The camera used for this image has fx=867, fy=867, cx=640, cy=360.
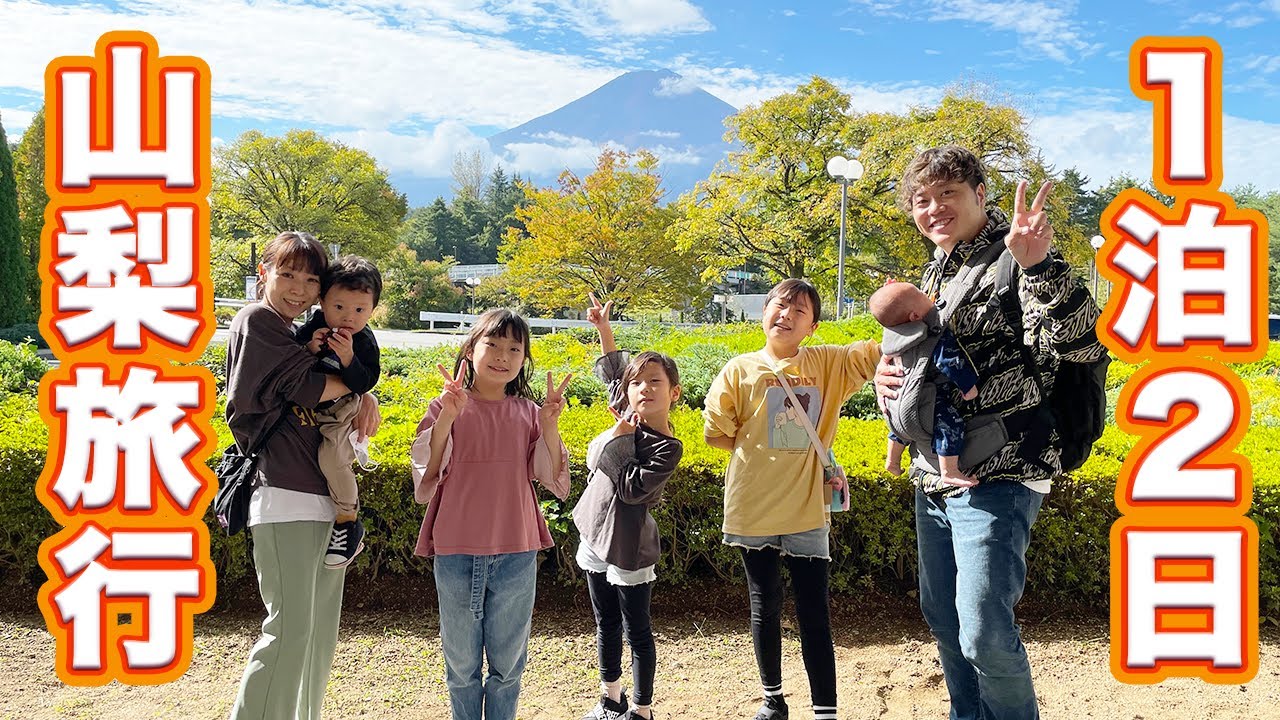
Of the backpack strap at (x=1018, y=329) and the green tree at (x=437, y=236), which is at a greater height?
the green tree at (x=437, y=236)

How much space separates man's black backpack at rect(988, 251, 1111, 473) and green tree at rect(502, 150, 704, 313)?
1013 inches

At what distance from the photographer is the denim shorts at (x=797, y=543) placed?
289 cm

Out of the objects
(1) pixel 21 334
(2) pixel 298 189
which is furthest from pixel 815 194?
(2) pixel 298 189

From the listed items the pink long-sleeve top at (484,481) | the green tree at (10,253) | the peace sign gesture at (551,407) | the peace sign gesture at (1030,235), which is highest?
the green tree at (10,253)

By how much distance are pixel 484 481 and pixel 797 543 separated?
106cm

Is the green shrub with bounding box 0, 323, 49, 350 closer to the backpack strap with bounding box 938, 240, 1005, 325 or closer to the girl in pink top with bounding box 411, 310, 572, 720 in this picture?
the girl in pink top with bounding box 411, 310, 572, 720

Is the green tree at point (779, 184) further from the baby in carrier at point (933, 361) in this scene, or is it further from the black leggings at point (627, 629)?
the baby in carrier at point (933, 361)

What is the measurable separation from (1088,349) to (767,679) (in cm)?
161

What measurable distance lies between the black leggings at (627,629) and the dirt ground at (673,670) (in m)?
0.32

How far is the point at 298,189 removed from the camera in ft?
129

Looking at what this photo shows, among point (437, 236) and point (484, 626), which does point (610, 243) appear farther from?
point (437, 236)

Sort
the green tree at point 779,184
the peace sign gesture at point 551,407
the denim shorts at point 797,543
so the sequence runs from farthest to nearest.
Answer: the green tree at point 779,184, the denim shorts at point 797,543, the peace sign gesture at point 551,407

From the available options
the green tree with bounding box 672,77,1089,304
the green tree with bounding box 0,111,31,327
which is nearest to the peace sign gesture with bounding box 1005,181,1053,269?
the green tree with bounding box 672,77,1089,304

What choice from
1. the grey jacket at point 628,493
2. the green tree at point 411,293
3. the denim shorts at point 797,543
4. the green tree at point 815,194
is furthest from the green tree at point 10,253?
the denim shorts at point 797,543
